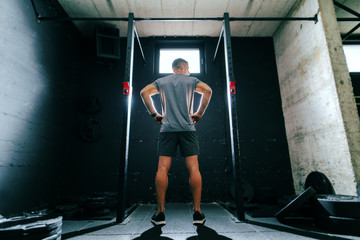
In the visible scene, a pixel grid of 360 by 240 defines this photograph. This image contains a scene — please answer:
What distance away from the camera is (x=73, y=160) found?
3205mm

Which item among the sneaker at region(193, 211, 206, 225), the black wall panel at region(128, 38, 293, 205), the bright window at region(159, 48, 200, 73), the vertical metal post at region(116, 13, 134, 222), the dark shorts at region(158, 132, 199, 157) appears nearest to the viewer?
the sneaker at region(193, 211, 206, 225)

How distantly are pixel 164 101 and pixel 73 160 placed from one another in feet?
7.46

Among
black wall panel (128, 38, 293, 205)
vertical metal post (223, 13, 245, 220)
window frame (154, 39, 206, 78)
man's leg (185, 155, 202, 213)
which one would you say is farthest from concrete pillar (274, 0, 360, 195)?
man's leg (185, 155, 202, 213)

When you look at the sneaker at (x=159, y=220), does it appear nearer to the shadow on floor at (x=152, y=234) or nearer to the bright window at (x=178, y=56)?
the shadow on floor at (x=152, y=234)

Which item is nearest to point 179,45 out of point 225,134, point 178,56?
point 178,56

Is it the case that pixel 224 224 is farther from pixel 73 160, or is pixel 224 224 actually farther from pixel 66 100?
pixel 66 100

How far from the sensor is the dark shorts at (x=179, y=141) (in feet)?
5.97

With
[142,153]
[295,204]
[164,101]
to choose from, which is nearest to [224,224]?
[295,204]

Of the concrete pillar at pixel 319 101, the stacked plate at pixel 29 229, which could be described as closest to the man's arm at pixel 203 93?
the stacked plate at pixel 29 229

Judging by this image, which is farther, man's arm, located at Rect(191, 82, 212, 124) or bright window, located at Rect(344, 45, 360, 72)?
bright window, located at Rect(344, 45, 360, 72)

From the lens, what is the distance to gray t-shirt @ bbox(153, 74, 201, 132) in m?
1.86

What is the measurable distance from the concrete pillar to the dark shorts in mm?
1844

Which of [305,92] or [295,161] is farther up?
[305,92]

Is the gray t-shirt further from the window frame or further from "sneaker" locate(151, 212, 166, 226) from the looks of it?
the window frame
